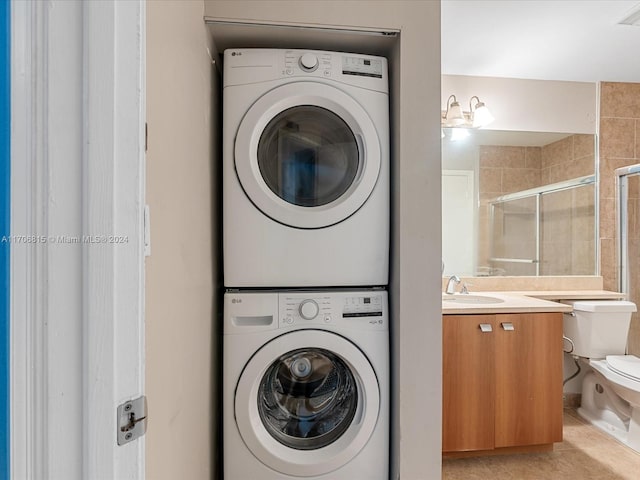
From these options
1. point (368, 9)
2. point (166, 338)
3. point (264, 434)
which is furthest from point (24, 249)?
point (368, 9)

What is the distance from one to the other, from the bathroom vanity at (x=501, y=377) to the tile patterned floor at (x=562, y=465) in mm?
64

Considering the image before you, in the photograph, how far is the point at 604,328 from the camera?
2174 millimetres

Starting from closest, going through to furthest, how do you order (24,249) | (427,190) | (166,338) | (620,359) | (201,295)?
(24,249) < (166,338) < (201,295) < (427,190) < (620,359)

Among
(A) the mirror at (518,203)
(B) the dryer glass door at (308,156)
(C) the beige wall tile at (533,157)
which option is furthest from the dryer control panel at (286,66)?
(C) the beige wall tile at (533,157)

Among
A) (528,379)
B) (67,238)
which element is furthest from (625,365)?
(67,238)

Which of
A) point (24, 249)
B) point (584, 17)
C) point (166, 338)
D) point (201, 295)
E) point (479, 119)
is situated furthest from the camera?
point (479, 119)

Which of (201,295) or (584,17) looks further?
(584,17)

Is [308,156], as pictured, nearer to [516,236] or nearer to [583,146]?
[516,236]

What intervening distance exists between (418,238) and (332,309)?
392mm

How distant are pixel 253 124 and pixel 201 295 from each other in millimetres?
611

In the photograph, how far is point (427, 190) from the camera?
1.28 meters

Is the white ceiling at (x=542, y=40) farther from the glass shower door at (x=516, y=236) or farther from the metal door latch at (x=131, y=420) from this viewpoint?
the metal door latch at (x=131, y=420)

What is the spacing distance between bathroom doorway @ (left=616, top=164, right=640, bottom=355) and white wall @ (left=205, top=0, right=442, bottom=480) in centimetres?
202

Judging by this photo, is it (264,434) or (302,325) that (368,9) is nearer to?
(302,325)
